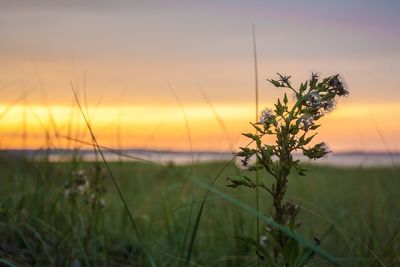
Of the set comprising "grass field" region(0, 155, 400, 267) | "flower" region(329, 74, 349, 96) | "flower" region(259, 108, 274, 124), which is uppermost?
"flower" region(329, 74, 349, 96)

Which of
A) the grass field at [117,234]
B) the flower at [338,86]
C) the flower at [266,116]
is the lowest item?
the grass field at [117,234]

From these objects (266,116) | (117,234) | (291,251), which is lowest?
(117,234)

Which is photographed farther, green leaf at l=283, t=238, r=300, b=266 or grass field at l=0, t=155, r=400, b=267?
grass field at l=0, t=155, r=400, b=267

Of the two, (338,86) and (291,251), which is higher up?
(338,86)

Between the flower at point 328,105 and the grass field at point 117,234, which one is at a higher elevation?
the flower at point 328,105

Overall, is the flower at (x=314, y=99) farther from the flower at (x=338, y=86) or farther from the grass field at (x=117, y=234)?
the grass field at (x=117, y=234)

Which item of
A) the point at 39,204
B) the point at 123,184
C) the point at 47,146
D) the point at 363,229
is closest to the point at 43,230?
the point at 39,204

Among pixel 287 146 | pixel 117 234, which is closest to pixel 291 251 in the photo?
pixel 287 146

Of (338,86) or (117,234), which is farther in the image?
(117,234)

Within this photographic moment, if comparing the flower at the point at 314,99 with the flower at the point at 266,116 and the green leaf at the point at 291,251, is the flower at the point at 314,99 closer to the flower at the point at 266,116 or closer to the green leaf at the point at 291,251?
the flower at the point at 266,116

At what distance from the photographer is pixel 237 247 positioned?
14.5 feet

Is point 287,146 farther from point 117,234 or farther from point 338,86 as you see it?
point 117,234

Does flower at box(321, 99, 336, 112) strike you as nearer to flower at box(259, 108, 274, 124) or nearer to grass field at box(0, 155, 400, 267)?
flower at box(259, 108, 274, 124)

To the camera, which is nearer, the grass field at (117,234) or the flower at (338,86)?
the flower at (338,86)
